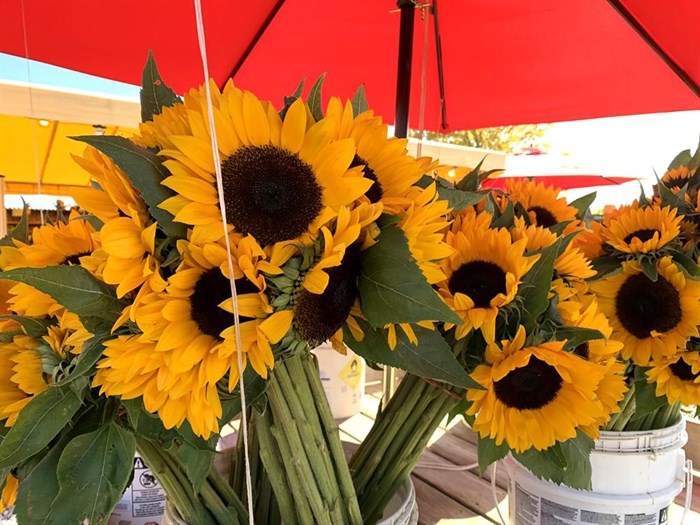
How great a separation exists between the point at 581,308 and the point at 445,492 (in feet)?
1.29

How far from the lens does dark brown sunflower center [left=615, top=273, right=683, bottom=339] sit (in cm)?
46

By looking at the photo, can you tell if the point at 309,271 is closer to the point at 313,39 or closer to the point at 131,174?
the point at 131,174

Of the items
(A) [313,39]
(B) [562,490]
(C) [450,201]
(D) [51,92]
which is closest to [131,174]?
(C) [450,201]

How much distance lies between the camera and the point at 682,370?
0.47m

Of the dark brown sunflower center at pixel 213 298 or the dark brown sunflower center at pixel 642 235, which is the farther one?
the dark brown sunflower center at pixel 642 235

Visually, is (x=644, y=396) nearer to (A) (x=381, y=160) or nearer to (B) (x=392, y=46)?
(A) (x=381, y=160)

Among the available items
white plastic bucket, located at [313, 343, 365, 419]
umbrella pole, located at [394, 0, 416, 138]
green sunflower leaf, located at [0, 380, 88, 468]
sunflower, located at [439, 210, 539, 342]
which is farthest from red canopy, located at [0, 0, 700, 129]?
green sunflower leaf, located at [0, 380, 88, 468]

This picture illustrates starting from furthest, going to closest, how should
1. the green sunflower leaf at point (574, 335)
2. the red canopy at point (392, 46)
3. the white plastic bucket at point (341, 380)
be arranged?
the red canopy at point (392, 46) → the white plastic bucket at point (341, 380) → the green sunflower leaf at point (574, 335)

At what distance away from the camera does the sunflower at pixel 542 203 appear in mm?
463

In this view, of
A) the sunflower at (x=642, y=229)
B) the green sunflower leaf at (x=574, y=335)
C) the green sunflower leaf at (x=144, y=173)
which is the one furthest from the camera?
the sunflower at (x=642, y=229)

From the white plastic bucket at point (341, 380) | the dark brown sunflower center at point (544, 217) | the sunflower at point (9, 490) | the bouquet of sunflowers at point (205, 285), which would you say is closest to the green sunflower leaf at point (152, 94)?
the bouquet of sunflowers at point (205, 285)

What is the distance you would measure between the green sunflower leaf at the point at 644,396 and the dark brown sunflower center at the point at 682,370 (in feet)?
0.07

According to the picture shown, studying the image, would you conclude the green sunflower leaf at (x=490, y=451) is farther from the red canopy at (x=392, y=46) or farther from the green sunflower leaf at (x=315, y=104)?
the red canopy at (x=392, y=46)

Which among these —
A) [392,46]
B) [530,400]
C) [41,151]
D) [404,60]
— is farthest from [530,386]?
[41,151]
